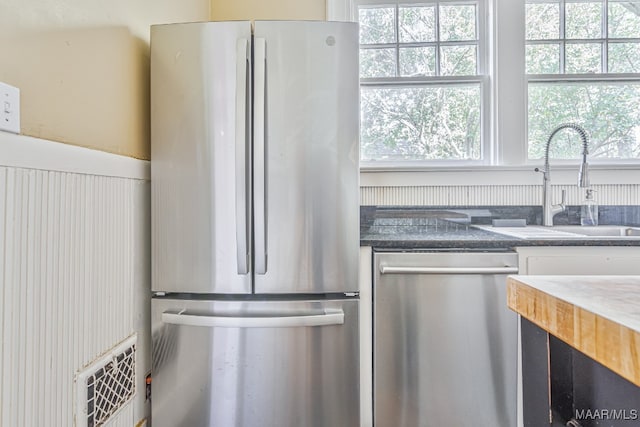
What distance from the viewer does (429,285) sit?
1354 mm

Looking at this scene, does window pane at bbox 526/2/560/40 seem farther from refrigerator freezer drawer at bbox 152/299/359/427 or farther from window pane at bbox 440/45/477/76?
refrigerator freezer drawer at bbox 152/299/359/427

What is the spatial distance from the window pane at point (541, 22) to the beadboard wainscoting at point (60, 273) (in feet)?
7.48

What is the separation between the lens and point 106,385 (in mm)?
1093

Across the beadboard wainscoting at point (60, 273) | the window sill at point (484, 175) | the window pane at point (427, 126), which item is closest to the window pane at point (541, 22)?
the window pane at point (427, 126)

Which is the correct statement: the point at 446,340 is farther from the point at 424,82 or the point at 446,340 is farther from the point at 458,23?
the point at 458,23

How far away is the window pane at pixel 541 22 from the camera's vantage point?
6.62ft

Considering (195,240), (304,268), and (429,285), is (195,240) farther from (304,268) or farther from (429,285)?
(429,285)

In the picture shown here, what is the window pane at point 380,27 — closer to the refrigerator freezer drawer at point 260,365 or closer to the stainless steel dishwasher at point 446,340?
the stainless steel dishwasher at point 446,340

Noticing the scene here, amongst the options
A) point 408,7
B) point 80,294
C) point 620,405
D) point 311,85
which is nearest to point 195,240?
point 80,294

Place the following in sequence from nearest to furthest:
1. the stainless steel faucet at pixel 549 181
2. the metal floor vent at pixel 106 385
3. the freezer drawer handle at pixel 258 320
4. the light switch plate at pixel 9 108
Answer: the light switch plate at pixel 9 108 → the metal floor vent at pixel 106 385 → the freezer drawer handle at pixel 258 320 → the stainless steel faucet at pixel 549 181

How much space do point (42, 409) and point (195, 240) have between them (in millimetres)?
623

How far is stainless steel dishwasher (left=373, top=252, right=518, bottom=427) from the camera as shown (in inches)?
52.7

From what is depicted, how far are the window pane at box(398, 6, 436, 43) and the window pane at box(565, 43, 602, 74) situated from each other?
2.66 feet

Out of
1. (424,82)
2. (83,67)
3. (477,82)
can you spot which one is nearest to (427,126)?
(424,82)
